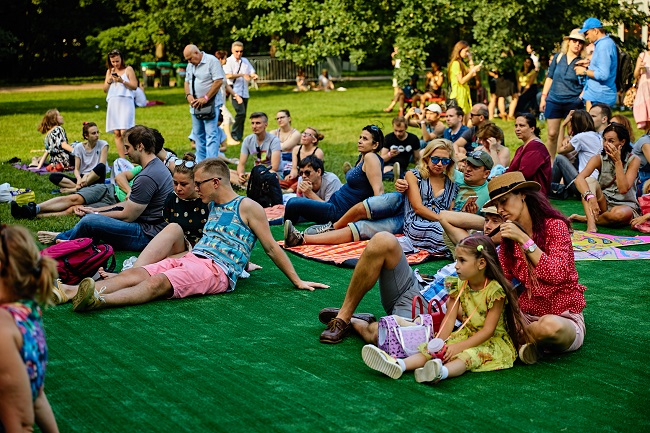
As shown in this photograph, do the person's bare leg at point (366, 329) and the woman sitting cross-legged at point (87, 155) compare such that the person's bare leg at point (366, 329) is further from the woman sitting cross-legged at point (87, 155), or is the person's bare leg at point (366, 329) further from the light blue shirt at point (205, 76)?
the light blue shirt at point (205, 76)

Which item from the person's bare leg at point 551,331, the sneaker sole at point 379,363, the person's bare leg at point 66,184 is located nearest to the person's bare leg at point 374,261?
the sneaker sole at point 379,363

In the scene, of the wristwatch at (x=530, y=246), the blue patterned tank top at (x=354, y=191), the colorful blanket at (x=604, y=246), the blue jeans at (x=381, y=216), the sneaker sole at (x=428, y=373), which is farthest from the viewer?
the blue patterned tank top at (x=354, y=191)

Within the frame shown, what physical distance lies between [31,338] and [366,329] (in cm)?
254

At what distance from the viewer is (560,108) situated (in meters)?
13.9

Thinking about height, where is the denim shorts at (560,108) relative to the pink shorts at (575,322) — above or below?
above

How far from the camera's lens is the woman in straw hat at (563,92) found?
45.5 feet

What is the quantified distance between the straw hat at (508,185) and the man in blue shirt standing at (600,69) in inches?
341

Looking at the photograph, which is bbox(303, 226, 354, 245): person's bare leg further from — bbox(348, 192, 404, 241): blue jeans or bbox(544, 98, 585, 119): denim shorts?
bbox(544, 98, 585, 119): denim shorts

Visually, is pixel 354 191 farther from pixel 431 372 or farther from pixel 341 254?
pixel 431 372

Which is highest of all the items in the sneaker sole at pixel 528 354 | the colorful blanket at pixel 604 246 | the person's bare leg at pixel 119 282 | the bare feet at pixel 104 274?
the person's bare leg at pixel 119 282

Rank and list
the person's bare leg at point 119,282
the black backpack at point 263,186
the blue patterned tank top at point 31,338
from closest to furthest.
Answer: the blue patterned tank top at point 31,338 → the person's bare leg at point 119,282 → the black backpack at point 263,186

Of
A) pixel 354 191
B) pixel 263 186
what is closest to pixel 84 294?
pixel 354 191

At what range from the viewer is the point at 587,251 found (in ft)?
29.0

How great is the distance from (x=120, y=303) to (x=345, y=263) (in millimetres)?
2312
